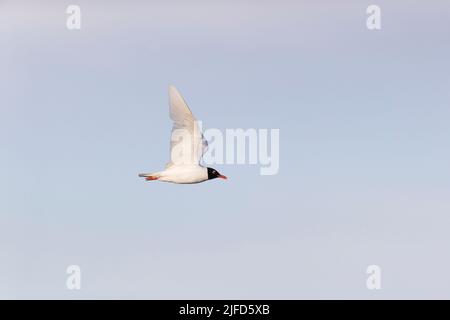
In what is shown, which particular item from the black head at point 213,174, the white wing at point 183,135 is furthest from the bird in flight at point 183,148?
the black head at point 213,174

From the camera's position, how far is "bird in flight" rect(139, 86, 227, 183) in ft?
80.7

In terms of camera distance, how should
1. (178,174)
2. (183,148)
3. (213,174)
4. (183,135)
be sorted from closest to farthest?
(183,135)
(183,148)
(178,174)
(213,174)

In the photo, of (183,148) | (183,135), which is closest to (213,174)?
(183,148)

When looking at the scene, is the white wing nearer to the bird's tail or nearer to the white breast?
the white breast

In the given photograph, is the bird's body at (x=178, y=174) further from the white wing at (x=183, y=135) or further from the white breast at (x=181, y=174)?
the white wing at (x=183, y=135)

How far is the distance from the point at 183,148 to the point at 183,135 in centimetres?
30

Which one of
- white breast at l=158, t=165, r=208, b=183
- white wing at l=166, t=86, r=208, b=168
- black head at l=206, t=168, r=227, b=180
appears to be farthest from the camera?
black head at l=206, t=168, r=227, b=180

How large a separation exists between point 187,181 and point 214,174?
2.43 ft

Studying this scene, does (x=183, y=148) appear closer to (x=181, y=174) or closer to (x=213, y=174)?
(x=181, y=174)

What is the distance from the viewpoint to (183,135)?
980 inches

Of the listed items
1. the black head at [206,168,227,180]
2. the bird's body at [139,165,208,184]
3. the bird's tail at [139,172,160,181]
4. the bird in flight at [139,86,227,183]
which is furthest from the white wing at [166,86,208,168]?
the black head at [206,168,227,180]
